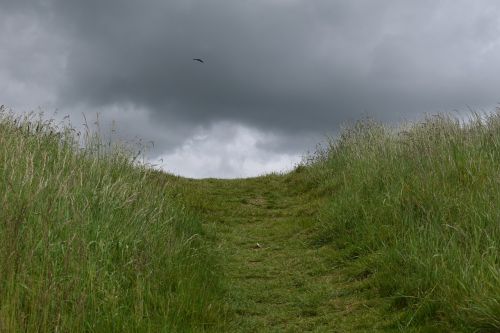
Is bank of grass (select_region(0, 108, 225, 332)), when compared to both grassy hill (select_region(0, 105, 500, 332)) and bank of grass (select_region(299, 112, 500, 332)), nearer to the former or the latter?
grassy hill (select_region(0, 105, 500, 332))

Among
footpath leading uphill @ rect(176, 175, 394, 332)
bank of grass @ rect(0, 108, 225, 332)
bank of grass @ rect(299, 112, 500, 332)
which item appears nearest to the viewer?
bank of grass @ rect(0, 108, 225, 332)

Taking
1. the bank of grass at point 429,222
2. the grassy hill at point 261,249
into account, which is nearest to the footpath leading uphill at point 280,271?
the grassy hill at point 261,249

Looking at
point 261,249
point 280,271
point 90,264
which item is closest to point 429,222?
point 280,271

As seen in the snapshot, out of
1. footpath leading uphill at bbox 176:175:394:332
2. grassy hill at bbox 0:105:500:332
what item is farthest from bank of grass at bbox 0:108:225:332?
footpath leading uphill at bbox 176:175:394:332

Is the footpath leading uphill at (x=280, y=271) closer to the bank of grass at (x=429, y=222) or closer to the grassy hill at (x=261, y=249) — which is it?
the grassy hill at (x=261, y=249)

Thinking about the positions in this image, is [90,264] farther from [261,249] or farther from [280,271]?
[261,249]

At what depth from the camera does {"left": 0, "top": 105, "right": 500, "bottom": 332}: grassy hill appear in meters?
4.46

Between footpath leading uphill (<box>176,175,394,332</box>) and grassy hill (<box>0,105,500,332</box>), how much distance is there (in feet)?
0.10

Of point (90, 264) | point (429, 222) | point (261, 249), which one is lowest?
point (90, 264)

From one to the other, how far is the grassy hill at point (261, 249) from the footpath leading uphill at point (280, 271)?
0.03 metres

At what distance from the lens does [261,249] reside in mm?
9867

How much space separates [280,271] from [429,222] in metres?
2.48

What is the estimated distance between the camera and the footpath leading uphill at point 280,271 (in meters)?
6.18

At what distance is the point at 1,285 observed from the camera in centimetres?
385
